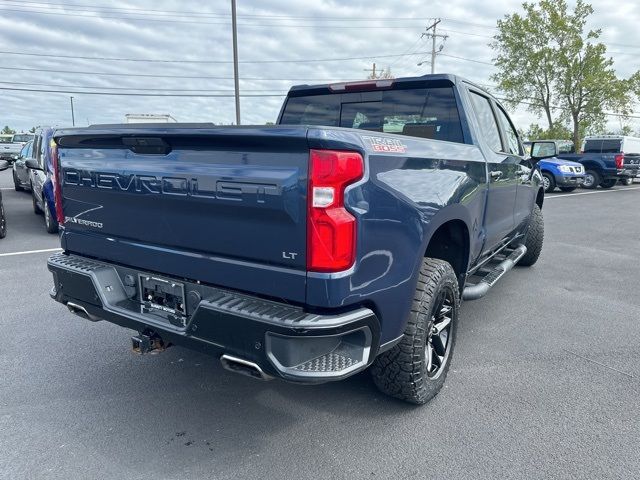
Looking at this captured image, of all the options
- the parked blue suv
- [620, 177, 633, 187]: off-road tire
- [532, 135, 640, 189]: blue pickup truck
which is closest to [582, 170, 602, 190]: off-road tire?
[532, 135, 640, 189]: blue pickup truck

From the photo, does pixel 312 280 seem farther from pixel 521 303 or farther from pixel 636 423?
pixel 521 303

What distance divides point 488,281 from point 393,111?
1.55 m

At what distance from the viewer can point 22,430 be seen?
2596 mm

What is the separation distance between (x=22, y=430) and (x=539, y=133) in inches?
1736

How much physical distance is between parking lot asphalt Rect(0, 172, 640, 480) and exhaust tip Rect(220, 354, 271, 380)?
0.53 meters

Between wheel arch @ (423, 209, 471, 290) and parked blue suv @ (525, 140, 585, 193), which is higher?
wheel arch @ (423, 209, 471, 290)

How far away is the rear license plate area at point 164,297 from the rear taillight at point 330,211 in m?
0.81

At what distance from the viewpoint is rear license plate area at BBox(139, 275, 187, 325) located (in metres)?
2.39

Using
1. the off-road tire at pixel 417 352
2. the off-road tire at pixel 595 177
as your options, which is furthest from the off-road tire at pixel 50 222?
the off-road tire at pixel 595 177

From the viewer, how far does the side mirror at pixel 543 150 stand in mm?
5219

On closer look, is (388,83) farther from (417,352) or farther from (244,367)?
(244,367)

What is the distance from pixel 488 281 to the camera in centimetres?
378

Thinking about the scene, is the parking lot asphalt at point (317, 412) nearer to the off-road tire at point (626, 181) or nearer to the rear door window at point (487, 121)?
the rear door window at point (487, 121)

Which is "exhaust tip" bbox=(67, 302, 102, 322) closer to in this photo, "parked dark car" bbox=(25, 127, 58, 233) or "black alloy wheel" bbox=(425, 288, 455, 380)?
"black alloy wheel" bbox=(425, 288, 455, 380)
